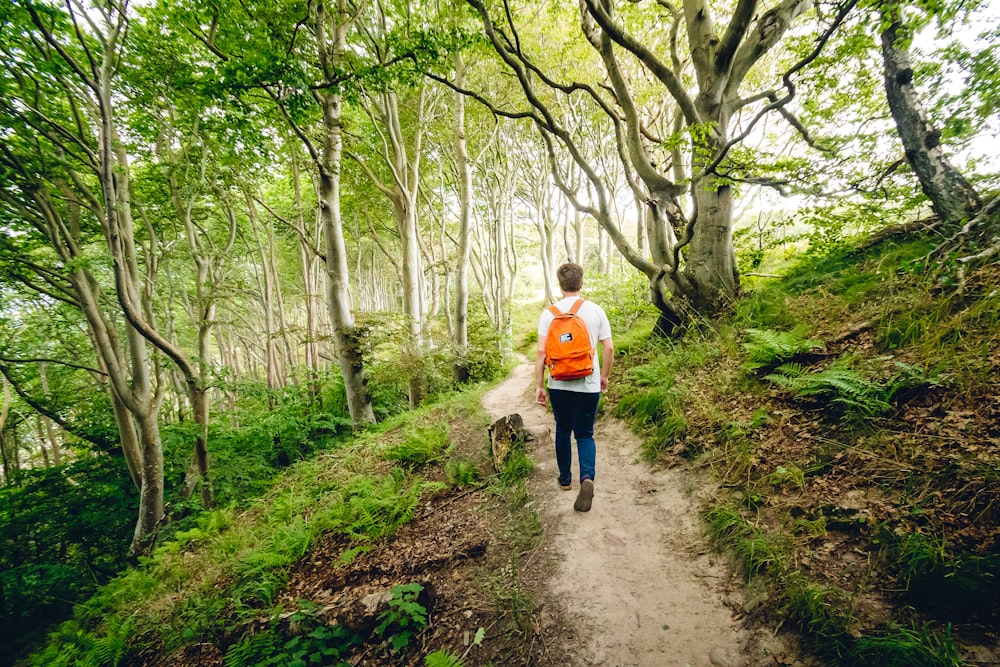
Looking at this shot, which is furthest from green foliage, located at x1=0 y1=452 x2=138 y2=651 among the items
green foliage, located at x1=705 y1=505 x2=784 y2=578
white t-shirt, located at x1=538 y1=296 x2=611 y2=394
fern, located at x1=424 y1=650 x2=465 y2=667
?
green foliage, located at x1=705 y1=505 x2=784 y2=578

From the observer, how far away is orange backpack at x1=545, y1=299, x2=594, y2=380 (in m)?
3.38

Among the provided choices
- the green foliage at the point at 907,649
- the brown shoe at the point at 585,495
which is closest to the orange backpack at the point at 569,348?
the brown shoe at the point at 585,495

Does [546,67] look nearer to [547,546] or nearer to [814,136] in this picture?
[814,136]

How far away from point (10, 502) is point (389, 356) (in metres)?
8.34

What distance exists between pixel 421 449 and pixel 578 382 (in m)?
3.50

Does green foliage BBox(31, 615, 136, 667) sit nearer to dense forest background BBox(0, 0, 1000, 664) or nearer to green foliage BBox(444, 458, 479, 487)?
dense forest background BBox(0, 0, 1000, 664)

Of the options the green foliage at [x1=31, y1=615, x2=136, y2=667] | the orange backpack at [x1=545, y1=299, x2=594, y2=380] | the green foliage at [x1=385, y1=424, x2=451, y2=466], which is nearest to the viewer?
the orange backpack at [x1=545, y1=299, x2=594, y2=380]

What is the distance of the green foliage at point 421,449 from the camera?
5.86m

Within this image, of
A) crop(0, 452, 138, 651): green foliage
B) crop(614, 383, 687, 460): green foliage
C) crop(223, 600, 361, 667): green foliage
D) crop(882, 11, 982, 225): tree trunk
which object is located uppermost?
crop(882, 11, 982, 225): tree trunk

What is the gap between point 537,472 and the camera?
4590mm

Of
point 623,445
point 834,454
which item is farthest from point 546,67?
point 834,454

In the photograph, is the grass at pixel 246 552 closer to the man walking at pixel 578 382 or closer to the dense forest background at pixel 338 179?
the dense forest background at pixel 338 179

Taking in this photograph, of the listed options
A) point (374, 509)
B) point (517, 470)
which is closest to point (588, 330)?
point (517, 470)

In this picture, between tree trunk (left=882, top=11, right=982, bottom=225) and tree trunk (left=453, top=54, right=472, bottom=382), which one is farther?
tree trunk (left=453, top=54, right=472, bottom=382)
